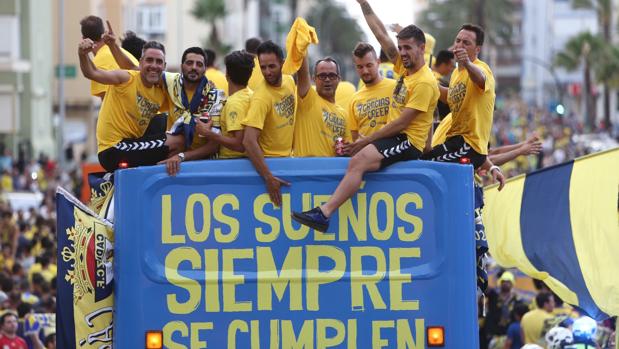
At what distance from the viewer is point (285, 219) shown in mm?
7648

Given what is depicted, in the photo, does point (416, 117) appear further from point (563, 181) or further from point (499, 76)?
point (499, 76)

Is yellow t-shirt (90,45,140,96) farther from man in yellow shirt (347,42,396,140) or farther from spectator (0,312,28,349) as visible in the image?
spectator (0,312,28,349)

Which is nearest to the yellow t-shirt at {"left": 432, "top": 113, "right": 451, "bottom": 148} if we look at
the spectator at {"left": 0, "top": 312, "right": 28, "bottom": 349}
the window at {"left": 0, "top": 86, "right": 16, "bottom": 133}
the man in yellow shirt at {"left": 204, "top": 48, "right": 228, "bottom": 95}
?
the man in yellow shirt at {"left": 204, "top": 48, "right": 228, "bottom": 95}

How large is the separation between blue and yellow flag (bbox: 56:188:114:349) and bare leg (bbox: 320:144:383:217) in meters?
1.23

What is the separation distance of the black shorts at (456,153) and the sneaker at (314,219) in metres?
1.30

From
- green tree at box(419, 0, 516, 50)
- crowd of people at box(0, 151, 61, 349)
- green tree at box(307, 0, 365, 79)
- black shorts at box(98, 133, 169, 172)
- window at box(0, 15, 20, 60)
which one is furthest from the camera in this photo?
green tree at box(307, 0, 365, 79)

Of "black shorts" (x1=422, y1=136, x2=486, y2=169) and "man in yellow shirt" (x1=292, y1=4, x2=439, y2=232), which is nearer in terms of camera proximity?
"man in yellow shirt" (x1=292, y1=4, x2=439, y2=232)

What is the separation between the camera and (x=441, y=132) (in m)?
9.24

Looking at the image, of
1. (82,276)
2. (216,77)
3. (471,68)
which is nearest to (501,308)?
(216,77)

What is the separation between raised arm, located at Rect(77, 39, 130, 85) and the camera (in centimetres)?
817

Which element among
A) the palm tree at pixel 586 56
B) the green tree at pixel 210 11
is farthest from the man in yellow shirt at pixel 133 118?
the palm tree at pixel 586 56

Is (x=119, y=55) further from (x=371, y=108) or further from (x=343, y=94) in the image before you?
(x=343, y=94)

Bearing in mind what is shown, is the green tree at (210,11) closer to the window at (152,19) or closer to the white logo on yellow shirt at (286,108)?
the window at (152,19)

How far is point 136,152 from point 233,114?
70 cm
